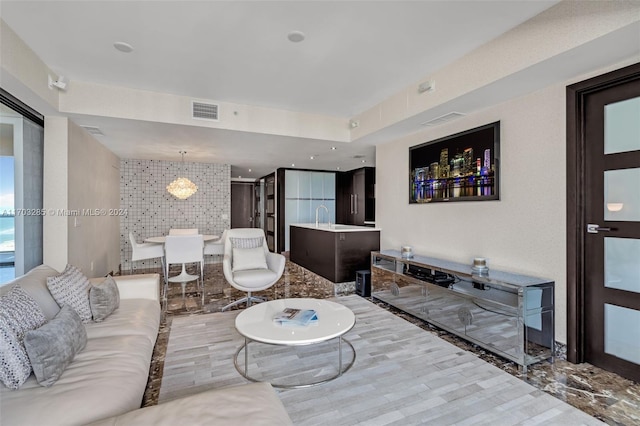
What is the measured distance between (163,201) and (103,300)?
196 inches

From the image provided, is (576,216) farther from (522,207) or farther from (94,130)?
(94,130)

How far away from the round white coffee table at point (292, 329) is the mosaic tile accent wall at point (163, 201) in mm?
5082

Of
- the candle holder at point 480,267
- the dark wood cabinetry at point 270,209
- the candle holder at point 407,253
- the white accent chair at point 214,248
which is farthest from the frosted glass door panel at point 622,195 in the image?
the dark wood cabinetry at point 270,209

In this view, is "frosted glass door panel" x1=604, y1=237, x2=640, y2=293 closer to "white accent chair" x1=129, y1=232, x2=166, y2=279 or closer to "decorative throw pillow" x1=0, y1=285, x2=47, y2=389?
"decorative throw pillow" x1=0, y1=285, x2=47, y2=389

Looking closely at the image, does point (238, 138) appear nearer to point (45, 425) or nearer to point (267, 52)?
point (267, 52)

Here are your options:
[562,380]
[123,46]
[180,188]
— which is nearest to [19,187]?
[123,46]

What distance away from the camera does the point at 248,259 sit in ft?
13.6

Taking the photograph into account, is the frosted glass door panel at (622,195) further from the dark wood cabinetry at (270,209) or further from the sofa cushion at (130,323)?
the dark wood cabinetry at (270,209)

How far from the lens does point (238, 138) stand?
15.2ft

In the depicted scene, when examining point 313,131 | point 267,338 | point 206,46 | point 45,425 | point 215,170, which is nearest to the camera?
point 45,425

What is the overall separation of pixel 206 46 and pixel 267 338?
2.46 metres

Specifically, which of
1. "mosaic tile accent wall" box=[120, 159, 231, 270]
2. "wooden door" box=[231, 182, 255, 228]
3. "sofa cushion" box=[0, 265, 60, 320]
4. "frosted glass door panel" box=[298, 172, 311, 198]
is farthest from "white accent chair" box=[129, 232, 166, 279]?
"wooden door" box=[231, 182, 255, 228]

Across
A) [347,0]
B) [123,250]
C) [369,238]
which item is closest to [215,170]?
[123,250]

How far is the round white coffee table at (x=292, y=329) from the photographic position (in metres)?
2.05
